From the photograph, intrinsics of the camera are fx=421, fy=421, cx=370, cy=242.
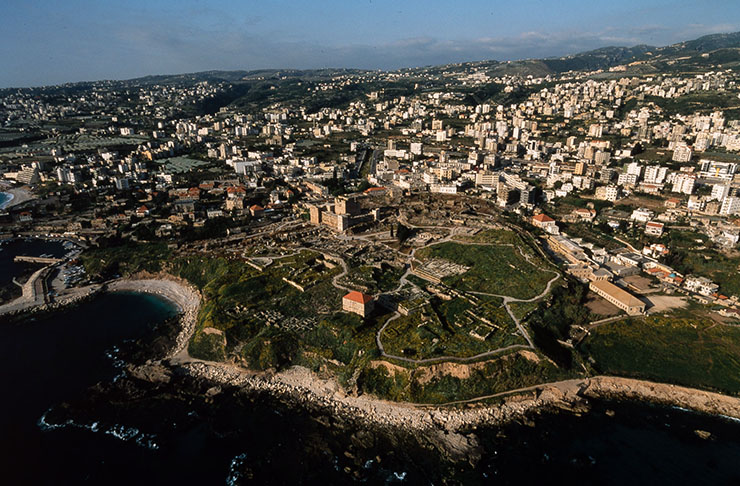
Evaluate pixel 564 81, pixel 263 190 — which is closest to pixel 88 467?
pixel 263 190

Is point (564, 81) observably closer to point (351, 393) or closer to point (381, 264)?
point (381, 264)

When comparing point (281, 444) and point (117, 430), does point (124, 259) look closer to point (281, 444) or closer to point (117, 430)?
point (117, 430)

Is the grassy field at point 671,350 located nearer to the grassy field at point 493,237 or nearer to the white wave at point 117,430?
the grassy field at point 493,237

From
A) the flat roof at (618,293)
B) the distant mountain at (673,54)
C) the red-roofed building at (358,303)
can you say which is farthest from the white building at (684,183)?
the distant mountain at (673,54)

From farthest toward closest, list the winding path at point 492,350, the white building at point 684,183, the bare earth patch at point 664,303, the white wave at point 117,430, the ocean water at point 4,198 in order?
→ the ocean water at point 4,198 < the white building at point 684,183 < the bare earth patch at point 664,303 < the winding path at point 492,350 < the white wave at point 117,430

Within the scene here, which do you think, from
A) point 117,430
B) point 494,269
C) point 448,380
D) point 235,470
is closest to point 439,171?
point 494,269

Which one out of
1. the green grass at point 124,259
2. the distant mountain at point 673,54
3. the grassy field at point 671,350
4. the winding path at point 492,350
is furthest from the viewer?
the distant mountain at point 673,54
